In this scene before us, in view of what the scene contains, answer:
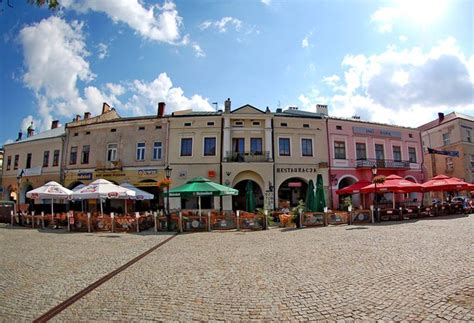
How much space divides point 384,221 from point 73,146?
24.8 m

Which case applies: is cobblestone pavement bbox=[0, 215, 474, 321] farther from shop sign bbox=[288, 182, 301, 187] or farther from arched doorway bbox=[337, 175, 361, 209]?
arched doorway bbox=[337, 175, 361, 209]

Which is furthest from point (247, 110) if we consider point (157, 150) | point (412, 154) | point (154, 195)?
point (412, 154)

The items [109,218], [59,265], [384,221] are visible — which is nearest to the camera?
[59,265]

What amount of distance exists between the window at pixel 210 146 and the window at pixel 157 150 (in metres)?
3.70

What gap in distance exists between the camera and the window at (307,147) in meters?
22.3

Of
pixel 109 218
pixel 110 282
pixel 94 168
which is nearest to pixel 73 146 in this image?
pixel 94 168

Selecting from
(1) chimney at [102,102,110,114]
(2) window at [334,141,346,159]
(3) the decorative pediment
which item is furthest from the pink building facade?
(1) chimney at [102,102,110,114]

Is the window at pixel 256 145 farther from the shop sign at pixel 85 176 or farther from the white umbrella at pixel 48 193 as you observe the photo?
the shop sign at pixel 85 176

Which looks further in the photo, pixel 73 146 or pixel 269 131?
pixel 73 146

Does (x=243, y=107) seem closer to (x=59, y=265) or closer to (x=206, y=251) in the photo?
(x=206, y=251)

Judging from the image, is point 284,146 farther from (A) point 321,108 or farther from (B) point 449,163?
(B) point 449,163

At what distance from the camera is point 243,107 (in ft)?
71.7

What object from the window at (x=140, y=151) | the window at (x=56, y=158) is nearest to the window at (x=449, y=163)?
the window at (x=140, y=151)

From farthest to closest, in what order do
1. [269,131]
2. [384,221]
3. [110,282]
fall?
[269,131] → [384,221] → [110,282]
